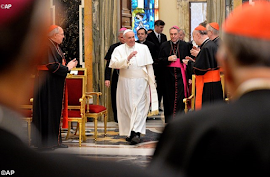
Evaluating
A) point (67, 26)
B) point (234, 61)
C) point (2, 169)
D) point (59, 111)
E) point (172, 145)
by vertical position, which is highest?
point (67, 26)

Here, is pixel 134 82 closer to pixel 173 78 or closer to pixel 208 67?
pixel 208 67

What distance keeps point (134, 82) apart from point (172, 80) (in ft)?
6.60

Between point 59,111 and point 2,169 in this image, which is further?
point 59,111

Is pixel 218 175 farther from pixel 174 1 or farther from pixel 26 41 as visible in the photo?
pixel 174 1

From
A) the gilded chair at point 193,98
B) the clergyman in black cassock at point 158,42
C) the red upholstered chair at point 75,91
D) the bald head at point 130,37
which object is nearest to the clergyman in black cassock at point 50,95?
the red upholstered chair at point 75,91

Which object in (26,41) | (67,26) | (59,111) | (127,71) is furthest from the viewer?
(67,26)

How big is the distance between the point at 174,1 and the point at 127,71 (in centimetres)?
1248

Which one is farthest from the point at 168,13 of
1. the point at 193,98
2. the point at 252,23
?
the point at 252,23

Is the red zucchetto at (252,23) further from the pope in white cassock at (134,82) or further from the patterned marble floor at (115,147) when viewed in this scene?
the pope in white cassock at (134,82)

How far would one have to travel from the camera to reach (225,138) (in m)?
1.26

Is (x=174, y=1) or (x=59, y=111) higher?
(x=174, y=1)

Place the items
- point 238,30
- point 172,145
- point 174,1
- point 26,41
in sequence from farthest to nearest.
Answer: point 174,1
point 238,30
point 172,145
point 26,41

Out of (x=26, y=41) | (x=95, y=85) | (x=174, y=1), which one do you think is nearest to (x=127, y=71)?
(x=95, y=85)

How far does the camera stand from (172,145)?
54.7 inches
